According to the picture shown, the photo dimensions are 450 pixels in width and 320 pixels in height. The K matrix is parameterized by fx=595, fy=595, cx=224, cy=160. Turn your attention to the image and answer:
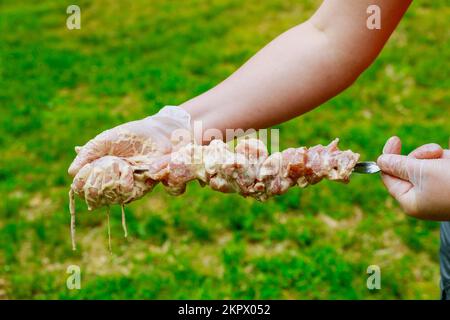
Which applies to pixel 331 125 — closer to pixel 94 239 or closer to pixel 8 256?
pixel 94 239

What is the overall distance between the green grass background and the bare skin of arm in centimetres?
40

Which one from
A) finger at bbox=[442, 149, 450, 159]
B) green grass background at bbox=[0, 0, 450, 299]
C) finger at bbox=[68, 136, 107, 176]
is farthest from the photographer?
green grass background at bbox=[0, 0, 450, 299]

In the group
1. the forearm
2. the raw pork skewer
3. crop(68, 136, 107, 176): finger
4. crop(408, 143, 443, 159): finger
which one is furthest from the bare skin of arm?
crop(408, 143, 443, 159): finger

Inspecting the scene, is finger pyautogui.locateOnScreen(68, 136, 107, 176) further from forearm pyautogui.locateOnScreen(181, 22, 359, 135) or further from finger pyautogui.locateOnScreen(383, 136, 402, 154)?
finger pyautogui.locateOnScreen(383, 136, 402, 154)

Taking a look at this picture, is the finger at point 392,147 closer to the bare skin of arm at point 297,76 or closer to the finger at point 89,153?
the bare skin of arm at point 297,76

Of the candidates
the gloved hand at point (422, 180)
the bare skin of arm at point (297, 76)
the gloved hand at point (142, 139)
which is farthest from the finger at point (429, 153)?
the gloved hand at point (142, 139)

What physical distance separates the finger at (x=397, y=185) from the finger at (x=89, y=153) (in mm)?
860

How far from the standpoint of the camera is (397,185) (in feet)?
5.62

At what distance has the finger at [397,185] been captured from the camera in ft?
5.57

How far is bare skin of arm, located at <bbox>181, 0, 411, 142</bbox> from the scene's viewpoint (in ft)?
6.32

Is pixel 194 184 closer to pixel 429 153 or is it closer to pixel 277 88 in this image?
pixel 277 88

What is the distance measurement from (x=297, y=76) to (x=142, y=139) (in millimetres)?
543

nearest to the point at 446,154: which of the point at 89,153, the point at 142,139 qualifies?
the point at 142,139

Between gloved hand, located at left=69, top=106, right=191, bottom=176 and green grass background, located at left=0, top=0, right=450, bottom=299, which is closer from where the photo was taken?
gloved hand, located at left=69, top=106, right=191, bottom=176
